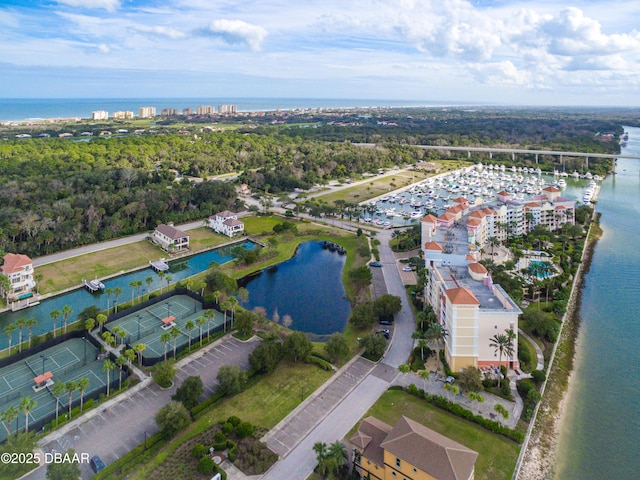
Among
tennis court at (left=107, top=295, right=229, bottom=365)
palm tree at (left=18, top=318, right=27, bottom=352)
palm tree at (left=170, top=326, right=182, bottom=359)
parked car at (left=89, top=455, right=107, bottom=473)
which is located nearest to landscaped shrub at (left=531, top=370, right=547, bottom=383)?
tennis court at (left=107, top=295, right=229, bottom=365)

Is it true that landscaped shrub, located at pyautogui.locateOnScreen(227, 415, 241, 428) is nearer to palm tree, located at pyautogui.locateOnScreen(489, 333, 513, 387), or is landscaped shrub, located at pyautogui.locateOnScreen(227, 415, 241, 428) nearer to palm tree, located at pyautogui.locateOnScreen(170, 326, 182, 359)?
palm tree, located at pyautogui.locateOnScreen(170, 326, 182, 359)

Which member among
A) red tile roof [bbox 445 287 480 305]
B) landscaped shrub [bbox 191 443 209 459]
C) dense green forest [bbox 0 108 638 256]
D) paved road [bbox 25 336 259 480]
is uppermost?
dense green forest [bbox 0 108 638 256]

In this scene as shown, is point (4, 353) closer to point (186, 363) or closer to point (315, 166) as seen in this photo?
point (186, 363)

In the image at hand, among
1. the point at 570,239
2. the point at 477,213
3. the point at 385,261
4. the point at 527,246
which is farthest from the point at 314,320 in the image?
the point at 570,239

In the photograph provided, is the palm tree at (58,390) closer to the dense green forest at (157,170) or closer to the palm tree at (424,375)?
the palm tree at (424,375)

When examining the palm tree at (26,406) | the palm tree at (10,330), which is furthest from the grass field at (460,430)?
the palm tree at (10,330)

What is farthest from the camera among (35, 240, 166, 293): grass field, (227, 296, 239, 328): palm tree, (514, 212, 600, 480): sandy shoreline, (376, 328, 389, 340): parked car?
(35, 240, 166, 293): grass field

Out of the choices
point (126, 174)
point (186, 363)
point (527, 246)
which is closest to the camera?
point (186, 363)
